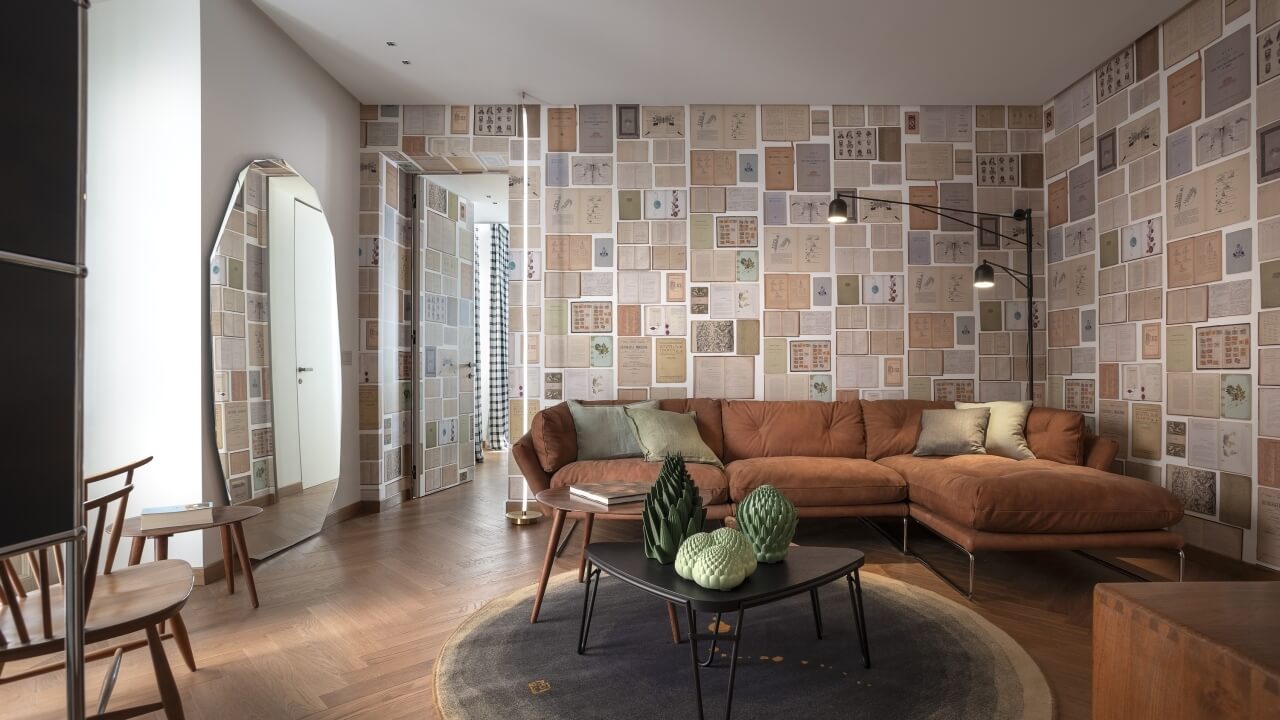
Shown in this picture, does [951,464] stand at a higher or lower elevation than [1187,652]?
lower

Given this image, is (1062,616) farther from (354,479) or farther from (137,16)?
(137,16)

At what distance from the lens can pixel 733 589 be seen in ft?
5.90

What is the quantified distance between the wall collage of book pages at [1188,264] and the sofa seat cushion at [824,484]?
5.01 ft

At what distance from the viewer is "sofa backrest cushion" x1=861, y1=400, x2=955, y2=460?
4.20 meters

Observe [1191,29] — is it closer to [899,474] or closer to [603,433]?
[899,474]

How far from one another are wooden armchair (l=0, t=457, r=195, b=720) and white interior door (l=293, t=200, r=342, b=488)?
5.95 feet

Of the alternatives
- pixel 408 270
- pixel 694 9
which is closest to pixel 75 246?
pixel 694 9

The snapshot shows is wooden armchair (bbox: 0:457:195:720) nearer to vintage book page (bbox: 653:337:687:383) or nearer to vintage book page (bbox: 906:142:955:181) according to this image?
vintage book page (bbox: 653:337:687:383)

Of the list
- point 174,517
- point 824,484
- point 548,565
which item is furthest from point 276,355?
point 824,484

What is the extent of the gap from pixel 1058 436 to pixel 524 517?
3205 millimetres

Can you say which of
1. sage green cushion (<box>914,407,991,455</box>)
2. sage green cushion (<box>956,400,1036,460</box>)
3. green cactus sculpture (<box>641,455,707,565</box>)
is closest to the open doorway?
sage green cushion (<box>914,407,991,455</box>)

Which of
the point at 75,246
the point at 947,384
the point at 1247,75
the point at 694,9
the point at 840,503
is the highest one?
the point at 694,9

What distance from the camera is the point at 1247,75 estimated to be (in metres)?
3.15

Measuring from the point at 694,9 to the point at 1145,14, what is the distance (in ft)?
7.96
